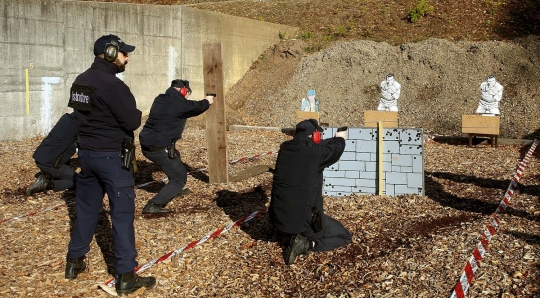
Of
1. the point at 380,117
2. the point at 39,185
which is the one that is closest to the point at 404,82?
the point at 380,117

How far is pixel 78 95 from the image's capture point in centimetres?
477

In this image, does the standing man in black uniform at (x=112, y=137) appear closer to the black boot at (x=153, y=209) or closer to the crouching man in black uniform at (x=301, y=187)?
the crouching man in black uniform at (x=301, y=187)

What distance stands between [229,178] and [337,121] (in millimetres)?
9480

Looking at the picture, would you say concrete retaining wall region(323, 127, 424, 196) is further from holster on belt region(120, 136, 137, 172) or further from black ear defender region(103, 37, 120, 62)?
black ear defender region(103, 37, 120, 62)

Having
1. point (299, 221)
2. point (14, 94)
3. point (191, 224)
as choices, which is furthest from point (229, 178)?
point (14, 94)

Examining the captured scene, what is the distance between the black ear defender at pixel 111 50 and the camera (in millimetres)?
4797

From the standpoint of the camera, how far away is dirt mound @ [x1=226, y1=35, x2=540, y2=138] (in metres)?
17.5

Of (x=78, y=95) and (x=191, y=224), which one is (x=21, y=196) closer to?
(x=191, y=224)

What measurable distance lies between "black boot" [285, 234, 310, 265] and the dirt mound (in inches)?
473

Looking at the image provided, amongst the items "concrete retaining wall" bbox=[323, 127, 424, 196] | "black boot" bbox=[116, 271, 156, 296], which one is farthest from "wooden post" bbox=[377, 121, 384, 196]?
"black boot" bbox=[116, 271, 156, 296]

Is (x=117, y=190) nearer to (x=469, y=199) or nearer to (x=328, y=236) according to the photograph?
(x=328, y=236)

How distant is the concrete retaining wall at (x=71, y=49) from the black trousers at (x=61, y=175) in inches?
245

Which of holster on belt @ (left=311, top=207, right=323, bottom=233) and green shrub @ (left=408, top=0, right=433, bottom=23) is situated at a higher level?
green shrub @ (left=408, top=0, right=433, bottom=23)

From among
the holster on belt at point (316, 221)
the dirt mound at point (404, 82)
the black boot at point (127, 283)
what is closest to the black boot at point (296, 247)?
the holster on belt at point (316, 221)
